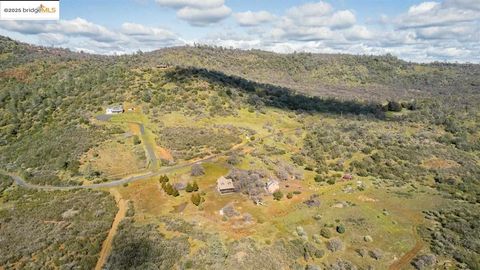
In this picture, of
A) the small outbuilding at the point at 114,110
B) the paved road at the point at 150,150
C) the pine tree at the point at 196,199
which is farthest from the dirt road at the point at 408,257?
the small outbuilding at the point at 114,110

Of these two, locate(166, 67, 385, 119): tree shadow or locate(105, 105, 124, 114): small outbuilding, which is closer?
locate(105, 105, 124, 114): small outbuilding

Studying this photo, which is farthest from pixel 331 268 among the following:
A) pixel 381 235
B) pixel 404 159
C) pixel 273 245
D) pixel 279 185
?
pixel 404 159

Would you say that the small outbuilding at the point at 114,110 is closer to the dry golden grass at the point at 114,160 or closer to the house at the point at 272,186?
the dry golden grass at the point at 114,160

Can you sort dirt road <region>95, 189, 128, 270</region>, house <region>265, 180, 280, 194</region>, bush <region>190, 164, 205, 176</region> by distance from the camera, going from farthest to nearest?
bush <region>190, 164, 205, 176</region>, house <region>265, 180, 280, 194</region>, dirt road <region>95, 189, 128, 270</region>

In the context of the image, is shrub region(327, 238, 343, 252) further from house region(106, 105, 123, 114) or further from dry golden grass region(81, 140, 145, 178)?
house region(106, 105, 123, 114)

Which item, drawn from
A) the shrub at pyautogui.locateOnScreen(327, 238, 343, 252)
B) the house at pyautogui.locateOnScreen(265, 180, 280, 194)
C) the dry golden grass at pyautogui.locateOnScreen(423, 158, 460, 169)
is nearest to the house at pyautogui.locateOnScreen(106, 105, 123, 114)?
the house at pyautogui.locateOnScreen(265, 180, 280, 194)
